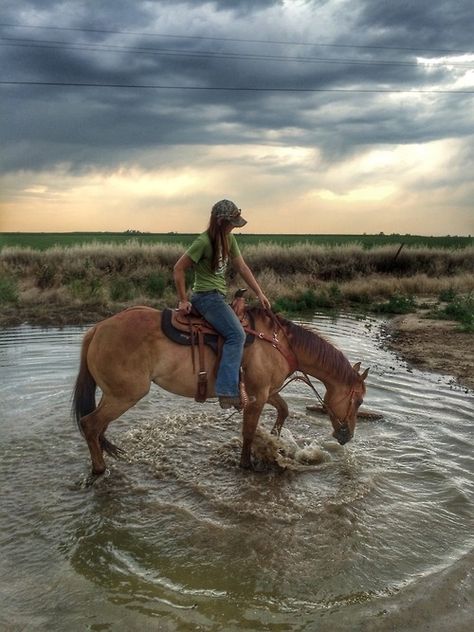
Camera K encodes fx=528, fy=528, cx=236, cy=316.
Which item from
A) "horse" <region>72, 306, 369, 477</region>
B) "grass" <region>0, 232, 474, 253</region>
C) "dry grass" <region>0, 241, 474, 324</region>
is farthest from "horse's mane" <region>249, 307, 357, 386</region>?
"grass" <region>0, 232, 474, 253</region>

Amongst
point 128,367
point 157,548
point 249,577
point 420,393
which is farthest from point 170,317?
point 420,393

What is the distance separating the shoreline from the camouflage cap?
597 centimetres

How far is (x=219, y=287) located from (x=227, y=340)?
560 mm

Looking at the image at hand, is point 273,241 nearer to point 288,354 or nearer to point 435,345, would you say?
point 435,345

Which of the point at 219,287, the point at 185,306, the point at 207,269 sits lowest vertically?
the point at 185,306

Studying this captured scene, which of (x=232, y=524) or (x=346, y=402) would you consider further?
(x=346, y=402)

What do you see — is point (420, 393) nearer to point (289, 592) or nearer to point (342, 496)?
point (342, 496)

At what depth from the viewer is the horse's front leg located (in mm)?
5723

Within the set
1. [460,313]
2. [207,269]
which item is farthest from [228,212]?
[460,313]

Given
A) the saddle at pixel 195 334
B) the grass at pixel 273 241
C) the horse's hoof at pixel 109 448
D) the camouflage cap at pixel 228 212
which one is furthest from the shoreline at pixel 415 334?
the grass at pixel 273 241

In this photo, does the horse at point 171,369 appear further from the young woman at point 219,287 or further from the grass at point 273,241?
the grass at point 273,241

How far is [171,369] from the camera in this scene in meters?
5.47

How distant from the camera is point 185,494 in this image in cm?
534

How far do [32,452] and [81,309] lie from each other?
9.78 meters
